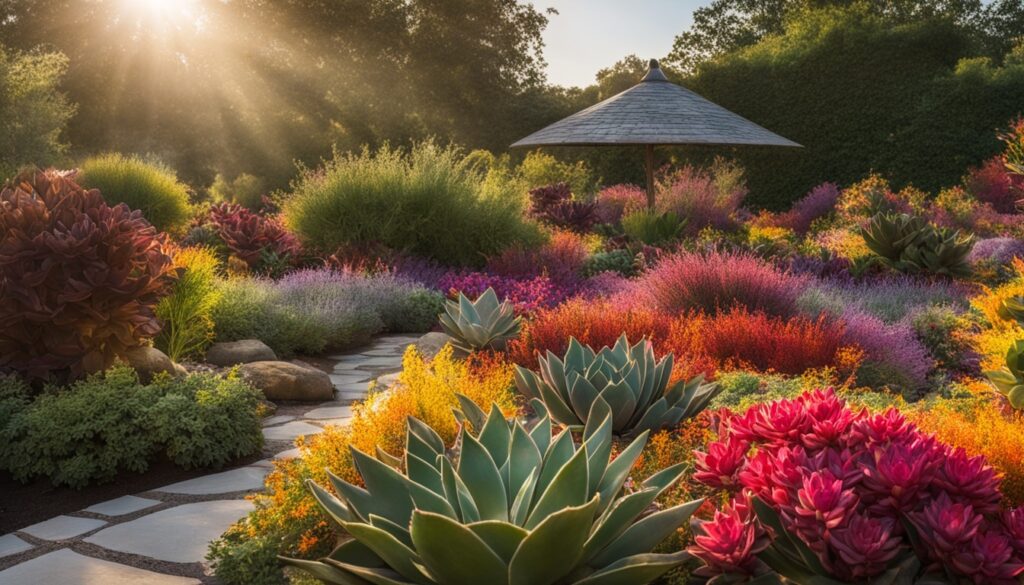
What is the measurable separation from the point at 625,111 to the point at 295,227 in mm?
5216

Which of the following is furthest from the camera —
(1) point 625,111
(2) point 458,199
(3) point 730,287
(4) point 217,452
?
(1) point 625,111

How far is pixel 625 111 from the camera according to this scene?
12.7 m

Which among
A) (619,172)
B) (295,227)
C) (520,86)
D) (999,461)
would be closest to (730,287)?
(999,461)

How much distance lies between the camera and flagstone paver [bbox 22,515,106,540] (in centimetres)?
322

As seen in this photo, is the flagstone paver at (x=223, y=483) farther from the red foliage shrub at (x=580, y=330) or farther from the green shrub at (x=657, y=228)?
the green shrub at (x=657, y=228)

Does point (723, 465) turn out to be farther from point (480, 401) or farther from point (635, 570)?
point (480, 401)

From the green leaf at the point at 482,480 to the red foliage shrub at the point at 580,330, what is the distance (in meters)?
2.91

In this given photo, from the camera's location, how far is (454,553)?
70.4 inches

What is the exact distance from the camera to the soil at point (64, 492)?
355 centimetres

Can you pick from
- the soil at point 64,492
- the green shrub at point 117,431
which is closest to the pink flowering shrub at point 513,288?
the green shrub at point 117,431

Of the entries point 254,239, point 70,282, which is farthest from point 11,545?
point 254,239

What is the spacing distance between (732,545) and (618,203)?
1467cm

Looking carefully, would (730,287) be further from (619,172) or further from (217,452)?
(619,172)

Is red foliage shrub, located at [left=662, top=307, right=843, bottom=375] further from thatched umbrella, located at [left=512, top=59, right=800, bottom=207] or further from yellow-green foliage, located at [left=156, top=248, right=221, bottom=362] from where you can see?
thatched umbrella, located at [left=512, top=59, right=800, bottom=207]
